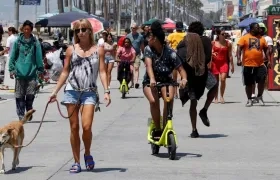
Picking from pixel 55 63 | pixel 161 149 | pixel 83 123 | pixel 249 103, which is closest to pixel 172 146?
pixel 161 149

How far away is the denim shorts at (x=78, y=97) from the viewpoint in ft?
30.7

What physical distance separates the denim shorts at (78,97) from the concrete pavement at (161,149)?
0.80 m

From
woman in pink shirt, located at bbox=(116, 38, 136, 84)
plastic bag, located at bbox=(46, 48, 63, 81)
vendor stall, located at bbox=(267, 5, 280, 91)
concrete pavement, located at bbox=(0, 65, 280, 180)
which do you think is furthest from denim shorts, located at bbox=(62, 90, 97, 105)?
plastic bag, located at bbox=(46, 48, 63, 81)

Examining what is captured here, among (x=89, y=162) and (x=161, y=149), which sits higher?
(x=89, y=162)

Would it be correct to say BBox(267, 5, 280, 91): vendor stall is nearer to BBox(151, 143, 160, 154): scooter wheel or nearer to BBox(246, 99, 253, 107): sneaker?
BBox(246, 99, 253, 107): sneaker

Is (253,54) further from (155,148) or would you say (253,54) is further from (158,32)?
(158,32)

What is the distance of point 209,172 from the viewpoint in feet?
31.8

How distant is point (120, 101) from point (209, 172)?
1008 centimetres

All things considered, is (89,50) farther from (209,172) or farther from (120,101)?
(120,101)

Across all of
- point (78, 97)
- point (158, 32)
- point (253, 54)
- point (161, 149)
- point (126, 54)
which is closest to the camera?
point (78, 97)

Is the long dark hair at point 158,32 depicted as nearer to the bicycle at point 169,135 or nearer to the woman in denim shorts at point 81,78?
the bicycle at point 169,135

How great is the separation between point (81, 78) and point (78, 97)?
8.3 inches

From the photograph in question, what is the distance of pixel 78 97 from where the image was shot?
9.37 metres

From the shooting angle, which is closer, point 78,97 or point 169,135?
point 78,97
